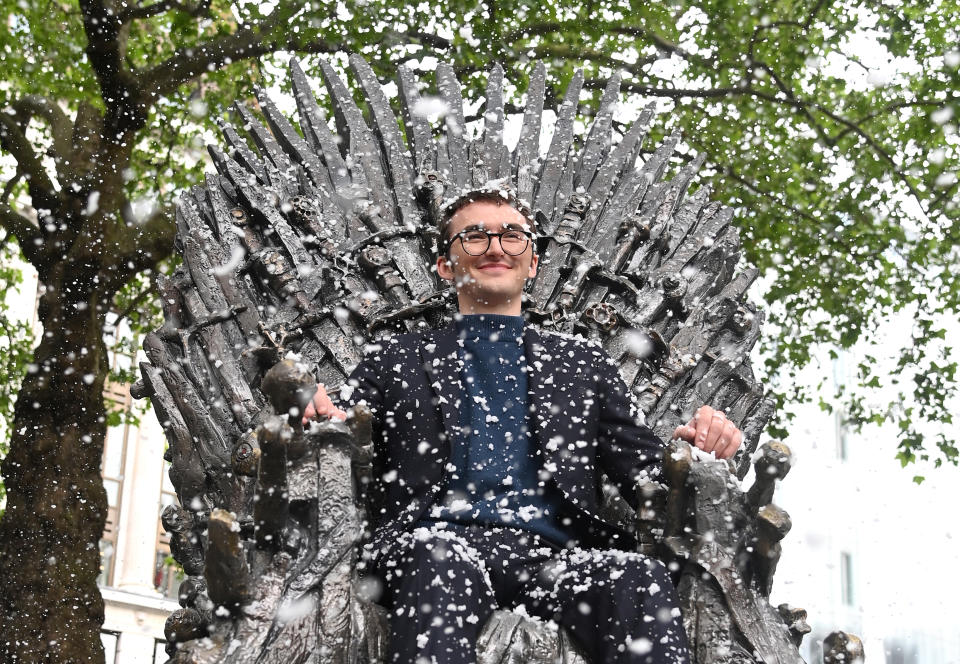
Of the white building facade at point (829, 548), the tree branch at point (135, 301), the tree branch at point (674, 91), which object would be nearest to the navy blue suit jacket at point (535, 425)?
the tree branch at point (674, 91)

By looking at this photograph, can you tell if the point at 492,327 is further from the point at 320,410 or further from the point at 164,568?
the point at 164,568

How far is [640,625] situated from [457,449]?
88 centimetres

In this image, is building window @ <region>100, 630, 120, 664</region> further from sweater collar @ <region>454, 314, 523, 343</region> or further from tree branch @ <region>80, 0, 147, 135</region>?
sweater collar @ <region>454, 314, 523, 343</region>

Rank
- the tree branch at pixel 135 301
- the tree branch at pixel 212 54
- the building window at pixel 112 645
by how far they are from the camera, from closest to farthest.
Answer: the tree branch at pixel 212 54, the tree branch at pixel 135 301, the building window at pixel 112 645

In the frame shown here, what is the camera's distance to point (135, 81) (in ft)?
28.4

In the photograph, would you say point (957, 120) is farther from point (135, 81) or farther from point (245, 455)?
point (245, 455)

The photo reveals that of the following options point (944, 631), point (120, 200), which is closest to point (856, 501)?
point (944, 631)

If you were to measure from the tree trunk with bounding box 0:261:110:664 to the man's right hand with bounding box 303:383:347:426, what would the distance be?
4.42 m

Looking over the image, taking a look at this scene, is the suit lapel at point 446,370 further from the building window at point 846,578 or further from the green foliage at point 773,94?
the building window at point 846,578

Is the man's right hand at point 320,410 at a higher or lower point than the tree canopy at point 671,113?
lower

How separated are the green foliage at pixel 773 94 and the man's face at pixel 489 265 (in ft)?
18.2

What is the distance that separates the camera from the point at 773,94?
9.62 m

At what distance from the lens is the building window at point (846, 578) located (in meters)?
25.6

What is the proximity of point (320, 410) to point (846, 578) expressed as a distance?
25.1 metres
